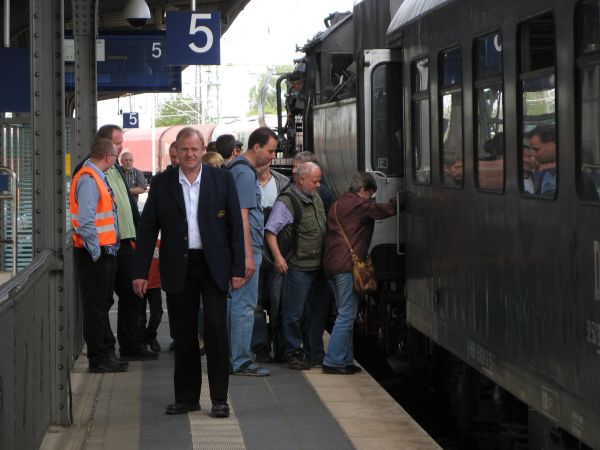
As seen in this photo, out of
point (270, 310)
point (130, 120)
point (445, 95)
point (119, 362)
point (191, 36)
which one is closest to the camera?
point (445, 95)

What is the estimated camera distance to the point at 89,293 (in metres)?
10.4

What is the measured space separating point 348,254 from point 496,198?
3176 mm

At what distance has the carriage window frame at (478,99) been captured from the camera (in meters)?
7.46

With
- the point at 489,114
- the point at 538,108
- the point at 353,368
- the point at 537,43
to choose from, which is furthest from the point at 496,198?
the point at 353,368

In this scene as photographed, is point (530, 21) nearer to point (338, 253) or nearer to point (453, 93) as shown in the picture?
point (453, 93)

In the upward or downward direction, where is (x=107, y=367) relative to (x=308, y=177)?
downward

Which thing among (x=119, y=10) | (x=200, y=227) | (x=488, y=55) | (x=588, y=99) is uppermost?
(x=119, y=10)

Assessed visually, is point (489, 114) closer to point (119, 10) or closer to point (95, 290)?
point (95, 290)

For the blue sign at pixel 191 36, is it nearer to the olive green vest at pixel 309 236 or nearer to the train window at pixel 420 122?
the olive green vest at pixel 309 236

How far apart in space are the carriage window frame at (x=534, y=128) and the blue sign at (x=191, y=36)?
1123cm

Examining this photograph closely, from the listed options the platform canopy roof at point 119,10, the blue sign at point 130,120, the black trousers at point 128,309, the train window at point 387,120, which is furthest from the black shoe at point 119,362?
the blue sign at point 130,120

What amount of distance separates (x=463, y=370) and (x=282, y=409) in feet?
4.53

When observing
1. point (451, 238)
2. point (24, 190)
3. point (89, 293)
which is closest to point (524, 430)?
point (451, 238)

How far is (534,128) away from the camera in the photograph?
6.82 metres
